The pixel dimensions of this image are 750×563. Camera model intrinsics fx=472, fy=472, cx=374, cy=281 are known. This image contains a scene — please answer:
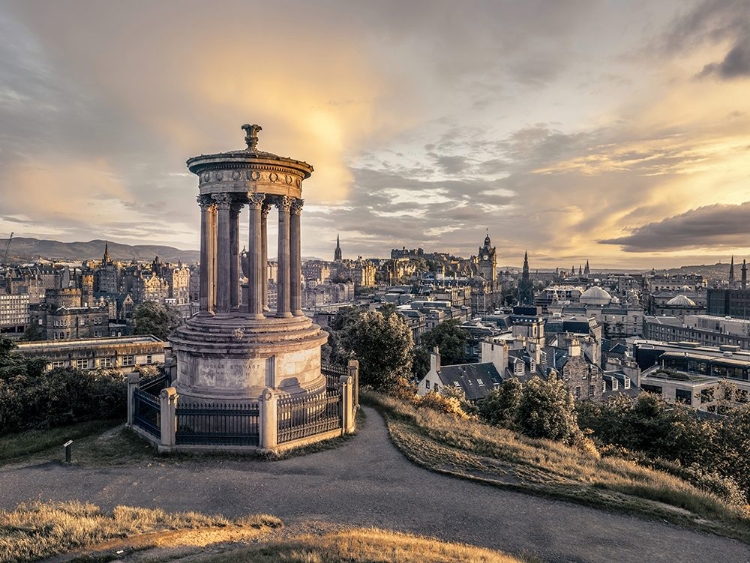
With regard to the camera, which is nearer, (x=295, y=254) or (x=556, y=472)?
(x=556, y=472)

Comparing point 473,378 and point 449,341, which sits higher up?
point 449,341

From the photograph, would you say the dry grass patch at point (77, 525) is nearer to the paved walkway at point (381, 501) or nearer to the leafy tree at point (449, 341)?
the paved walkway at point (381, 501)

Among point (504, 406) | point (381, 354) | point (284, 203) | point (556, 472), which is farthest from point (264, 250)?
point (504, 406)

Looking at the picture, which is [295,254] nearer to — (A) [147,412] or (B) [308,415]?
(B) [308,415]

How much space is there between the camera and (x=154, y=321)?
70875 mm

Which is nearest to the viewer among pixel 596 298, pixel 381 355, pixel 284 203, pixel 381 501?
pixel 381 501

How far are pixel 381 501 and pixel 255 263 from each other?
37.1ft

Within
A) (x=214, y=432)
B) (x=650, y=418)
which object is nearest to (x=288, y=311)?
(x=214, y=432)

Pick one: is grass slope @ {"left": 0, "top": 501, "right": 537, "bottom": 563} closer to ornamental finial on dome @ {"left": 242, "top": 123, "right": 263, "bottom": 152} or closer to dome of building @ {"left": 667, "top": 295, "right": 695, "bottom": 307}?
ornamental finial on dome @ {"left": 242, "top": 123, "right": 263, "bottom": 152}

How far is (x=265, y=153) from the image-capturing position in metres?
20.3

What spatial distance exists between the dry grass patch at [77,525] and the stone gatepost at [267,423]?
4.40 metres

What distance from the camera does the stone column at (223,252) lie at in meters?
20.1

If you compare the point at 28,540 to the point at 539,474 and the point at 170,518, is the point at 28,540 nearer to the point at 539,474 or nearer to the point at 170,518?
the point at 170,518

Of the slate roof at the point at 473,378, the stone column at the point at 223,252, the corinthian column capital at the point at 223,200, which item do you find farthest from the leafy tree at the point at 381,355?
the slate roof at the point at 473,378
